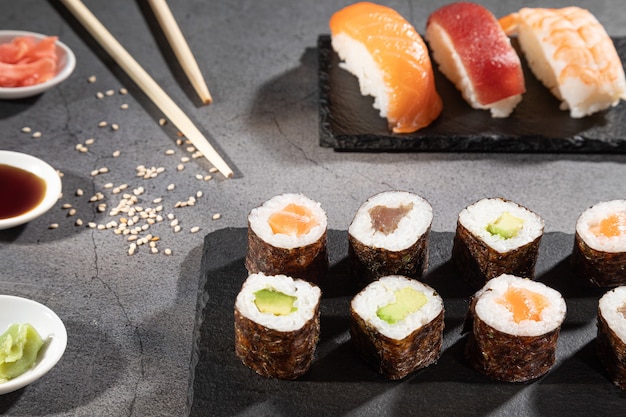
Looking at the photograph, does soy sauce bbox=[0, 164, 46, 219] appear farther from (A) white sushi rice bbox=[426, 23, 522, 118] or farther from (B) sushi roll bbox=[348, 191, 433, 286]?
(A) white sushi rice bbox=[426, 23, 522, 118]

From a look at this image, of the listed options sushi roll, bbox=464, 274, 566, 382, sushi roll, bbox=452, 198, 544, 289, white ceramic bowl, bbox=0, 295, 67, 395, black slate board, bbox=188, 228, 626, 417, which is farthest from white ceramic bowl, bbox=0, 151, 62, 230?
sushi roll, bbox=464, 274, 566, 382

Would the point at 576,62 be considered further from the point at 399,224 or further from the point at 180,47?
the point at 180,47

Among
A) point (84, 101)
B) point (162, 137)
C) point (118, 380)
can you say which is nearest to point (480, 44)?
point (162, 137)

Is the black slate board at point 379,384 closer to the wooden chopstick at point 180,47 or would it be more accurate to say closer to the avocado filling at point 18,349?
the avocado filling at point 18,349

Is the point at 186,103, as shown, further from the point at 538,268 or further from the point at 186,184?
the point at 538,268

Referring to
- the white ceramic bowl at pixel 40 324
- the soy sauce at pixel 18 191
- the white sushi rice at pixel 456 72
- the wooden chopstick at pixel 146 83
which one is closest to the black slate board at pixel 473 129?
the white sushi rice at pixel 456 72

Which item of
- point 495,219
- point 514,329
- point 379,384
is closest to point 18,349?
point 379,384
